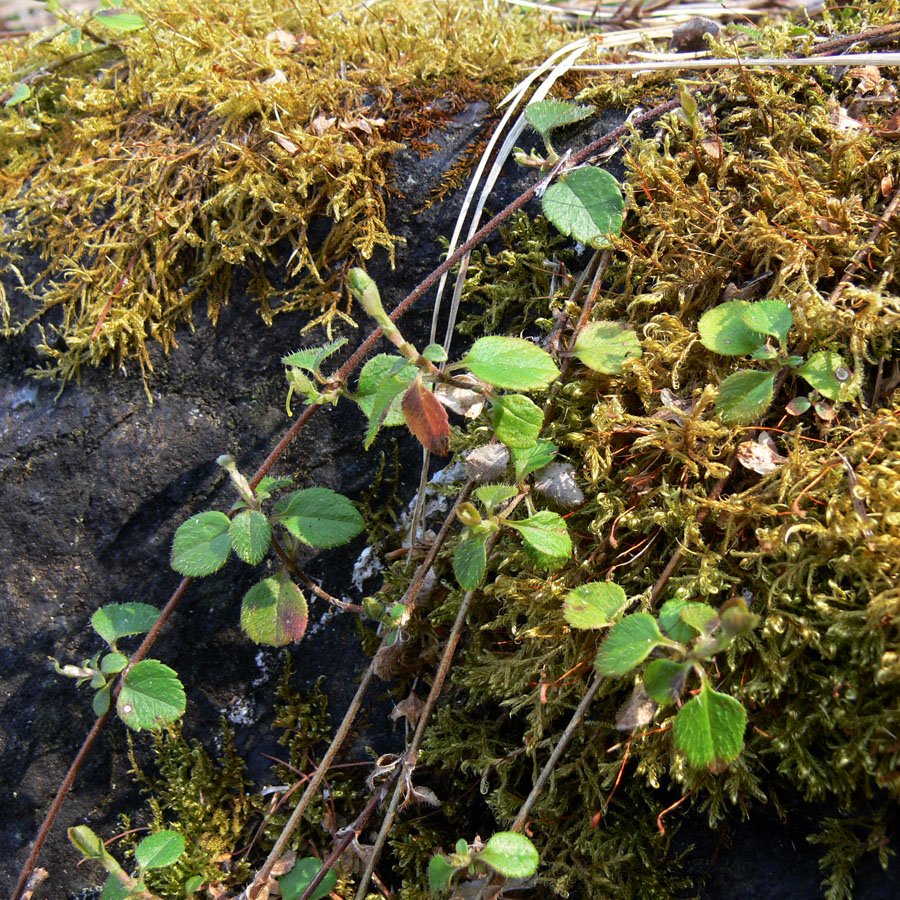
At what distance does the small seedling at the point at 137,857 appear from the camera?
4.92 ft

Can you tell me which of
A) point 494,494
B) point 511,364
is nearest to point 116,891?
point 494,494

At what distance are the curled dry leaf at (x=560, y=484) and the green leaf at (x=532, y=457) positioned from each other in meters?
0.06

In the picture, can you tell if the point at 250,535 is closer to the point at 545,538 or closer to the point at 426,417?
the point at 426,417

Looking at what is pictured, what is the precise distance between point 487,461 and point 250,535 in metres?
0.60

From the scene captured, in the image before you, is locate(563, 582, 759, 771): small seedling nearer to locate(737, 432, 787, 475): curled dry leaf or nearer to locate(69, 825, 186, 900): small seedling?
locate(737, 432, 787, 475): curled dry leaf

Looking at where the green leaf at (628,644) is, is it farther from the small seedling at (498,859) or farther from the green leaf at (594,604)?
the small seedling at (498,859)

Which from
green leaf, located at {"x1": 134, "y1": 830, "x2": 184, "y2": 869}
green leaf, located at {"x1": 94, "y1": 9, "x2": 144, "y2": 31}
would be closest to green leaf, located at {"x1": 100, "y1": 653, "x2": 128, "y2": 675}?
green leaf, located at {"x1": 134, "y1": 830, "x2": 184, "y2": 869}

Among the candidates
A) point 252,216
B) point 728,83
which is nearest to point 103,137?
point 252,216

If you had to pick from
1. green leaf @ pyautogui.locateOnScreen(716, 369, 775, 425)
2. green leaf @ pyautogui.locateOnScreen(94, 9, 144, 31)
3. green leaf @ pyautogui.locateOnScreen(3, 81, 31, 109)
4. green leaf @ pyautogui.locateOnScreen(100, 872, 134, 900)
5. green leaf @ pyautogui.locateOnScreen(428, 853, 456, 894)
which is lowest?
green leaf @ pyautogui.locateOnScreen(100, 872, 134, 900)

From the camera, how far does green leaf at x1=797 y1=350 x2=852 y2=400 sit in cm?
139

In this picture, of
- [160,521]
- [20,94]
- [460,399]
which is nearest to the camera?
[460,399]

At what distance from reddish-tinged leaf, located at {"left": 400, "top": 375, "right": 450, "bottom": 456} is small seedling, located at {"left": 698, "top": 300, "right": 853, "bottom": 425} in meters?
0.61

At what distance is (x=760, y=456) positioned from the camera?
1406 millimetres

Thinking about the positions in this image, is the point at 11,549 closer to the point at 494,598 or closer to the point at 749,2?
the point at 494,598
